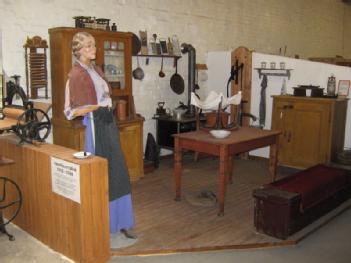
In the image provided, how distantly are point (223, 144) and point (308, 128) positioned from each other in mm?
2057

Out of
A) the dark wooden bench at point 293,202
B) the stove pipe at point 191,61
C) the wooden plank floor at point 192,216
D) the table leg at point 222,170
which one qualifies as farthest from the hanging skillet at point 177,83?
the dark wooden bench at point 293,202

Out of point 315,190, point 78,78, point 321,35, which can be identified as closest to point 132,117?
point 78,78

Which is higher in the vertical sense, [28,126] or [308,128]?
[28,126]

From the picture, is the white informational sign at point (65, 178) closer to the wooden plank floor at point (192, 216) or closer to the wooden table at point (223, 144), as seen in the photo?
the wooden plank floor at point (192, 216)

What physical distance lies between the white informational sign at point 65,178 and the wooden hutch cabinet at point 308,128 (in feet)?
11.7

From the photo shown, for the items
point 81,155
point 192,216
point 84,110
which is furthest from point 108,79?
point 81,155

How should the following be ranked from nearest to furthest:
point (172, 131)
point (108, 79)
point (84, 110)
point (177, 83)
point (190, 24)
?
1. point (84, 110)
2. point (108, 79)
3. point (172, 131)
4. point (177, 83)
5. point (190, 24)

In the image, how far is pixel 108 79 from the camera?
4.95 m

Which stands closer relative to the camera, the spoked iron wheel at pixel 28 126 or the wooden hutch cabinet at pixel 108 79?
the spoked iron wheel at pixel 28 126

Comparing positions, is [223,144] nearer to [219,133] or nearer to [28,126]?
[219,133]

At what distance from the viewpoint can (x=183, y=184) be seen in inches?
199

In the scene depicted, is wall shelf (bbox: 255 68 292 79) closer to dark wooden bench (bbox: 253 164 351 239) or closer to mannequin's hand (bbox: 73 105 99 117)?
dark wooden bench (bbox: 253 164 351 239)

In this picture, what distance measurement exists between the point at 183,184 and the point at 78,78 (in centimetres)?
235

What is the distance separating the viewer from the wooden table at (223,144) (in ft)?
12.8
